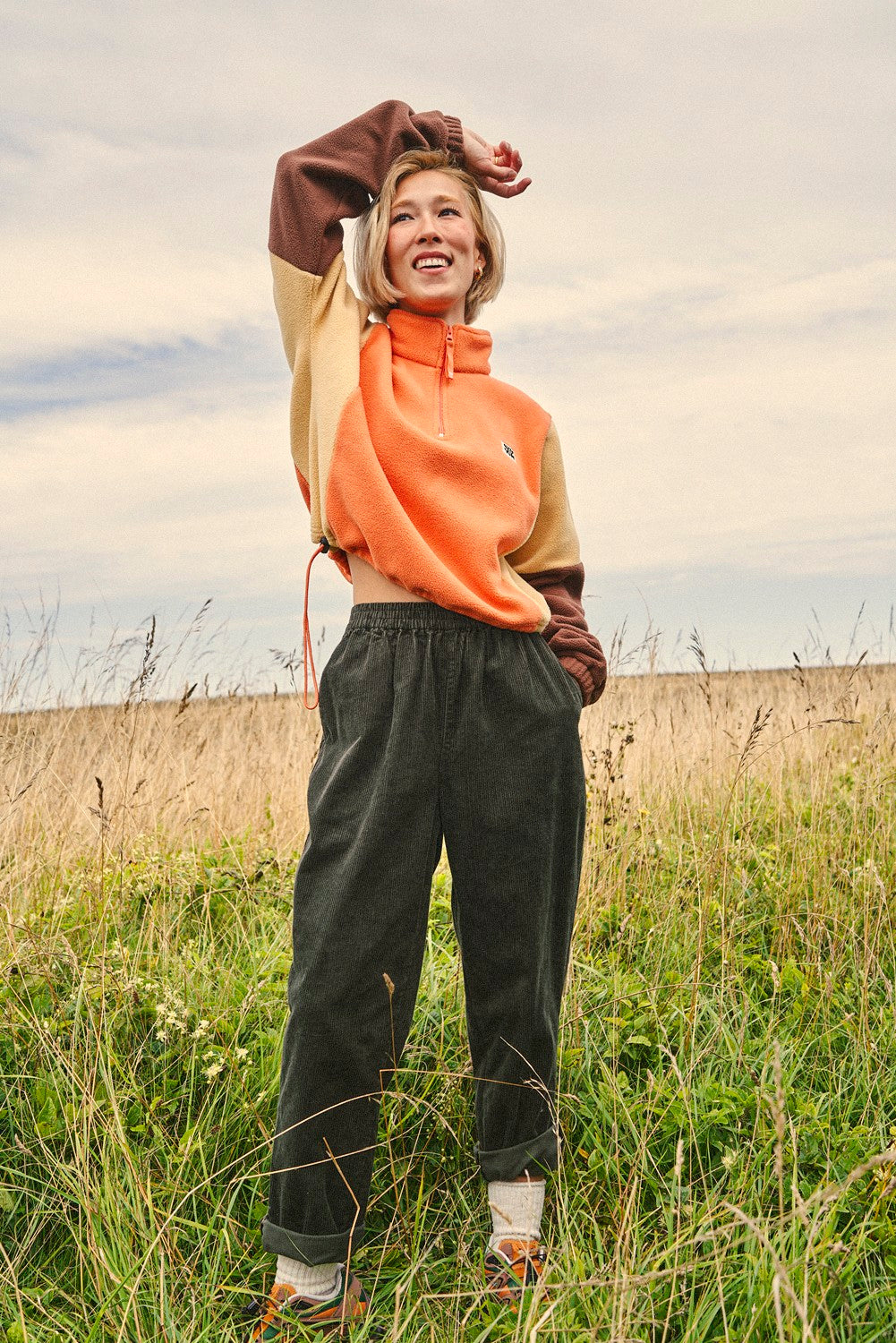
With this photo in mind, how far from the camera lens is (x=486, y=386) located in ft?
7.51

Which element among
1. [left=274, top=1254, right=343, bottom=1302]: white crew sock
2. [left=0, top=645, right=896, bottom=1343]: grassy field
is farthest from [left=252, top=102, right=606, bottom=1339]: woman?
[left=0, top=645, right=896, bottom=1343]: grassy field

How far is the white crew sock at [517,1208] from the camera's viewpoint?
6.86 feet

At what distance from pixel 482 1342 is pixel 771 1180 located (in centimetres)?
68

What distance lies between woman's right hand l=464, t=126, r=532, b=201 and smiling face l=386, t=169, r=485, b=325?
14 centimetres

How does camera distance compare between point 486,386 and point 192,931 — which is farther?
point 192,931

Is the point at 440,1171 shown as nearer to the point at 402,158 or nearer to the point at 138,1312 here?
the point at 138,1312

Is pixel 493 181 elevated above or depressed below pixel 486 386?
above

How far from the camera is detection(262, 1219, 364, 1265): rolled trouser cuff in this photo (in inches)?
76.9

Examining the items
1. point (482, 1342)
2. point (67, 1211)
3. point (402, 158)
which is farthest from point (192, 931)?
point (402, 158)

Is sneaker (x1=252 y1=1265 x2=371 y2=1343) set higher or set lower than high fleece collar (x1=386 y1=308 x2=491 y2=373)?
lower

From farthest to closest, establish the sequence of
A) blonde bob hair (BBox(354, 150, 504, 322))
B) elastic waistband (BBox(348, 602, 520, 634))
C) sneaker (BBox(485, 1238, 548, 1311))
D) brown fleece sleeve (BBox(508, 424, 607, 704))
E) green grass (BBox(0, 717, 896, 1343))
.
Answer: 1. brown fleece sleeve (BBox(508, 424, 607, 704))
2. blonde bob hair (BBox(354, 150, 504, 322))
3. elastic waistband (BBox(348, 602, 520, 634))
4. sneaker (BBox(485, 1238, 548, 1311))
5. green grass (BBox(0, 717, 896, 1343))

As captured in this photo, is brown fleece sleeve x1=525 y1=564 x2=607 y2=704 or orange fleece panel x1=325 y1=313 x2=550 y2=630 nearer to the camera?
orange fleece panel x1=325 y1=313 x2=550 y2=630

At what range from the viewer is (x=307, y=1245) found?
1.95m

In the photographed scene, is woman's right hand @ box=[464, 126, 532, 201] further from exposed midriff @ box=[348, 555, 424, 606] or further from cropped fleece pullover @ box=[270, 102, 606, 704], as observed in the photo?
exposed midriff @ box=[348, 555, 424, 606]
